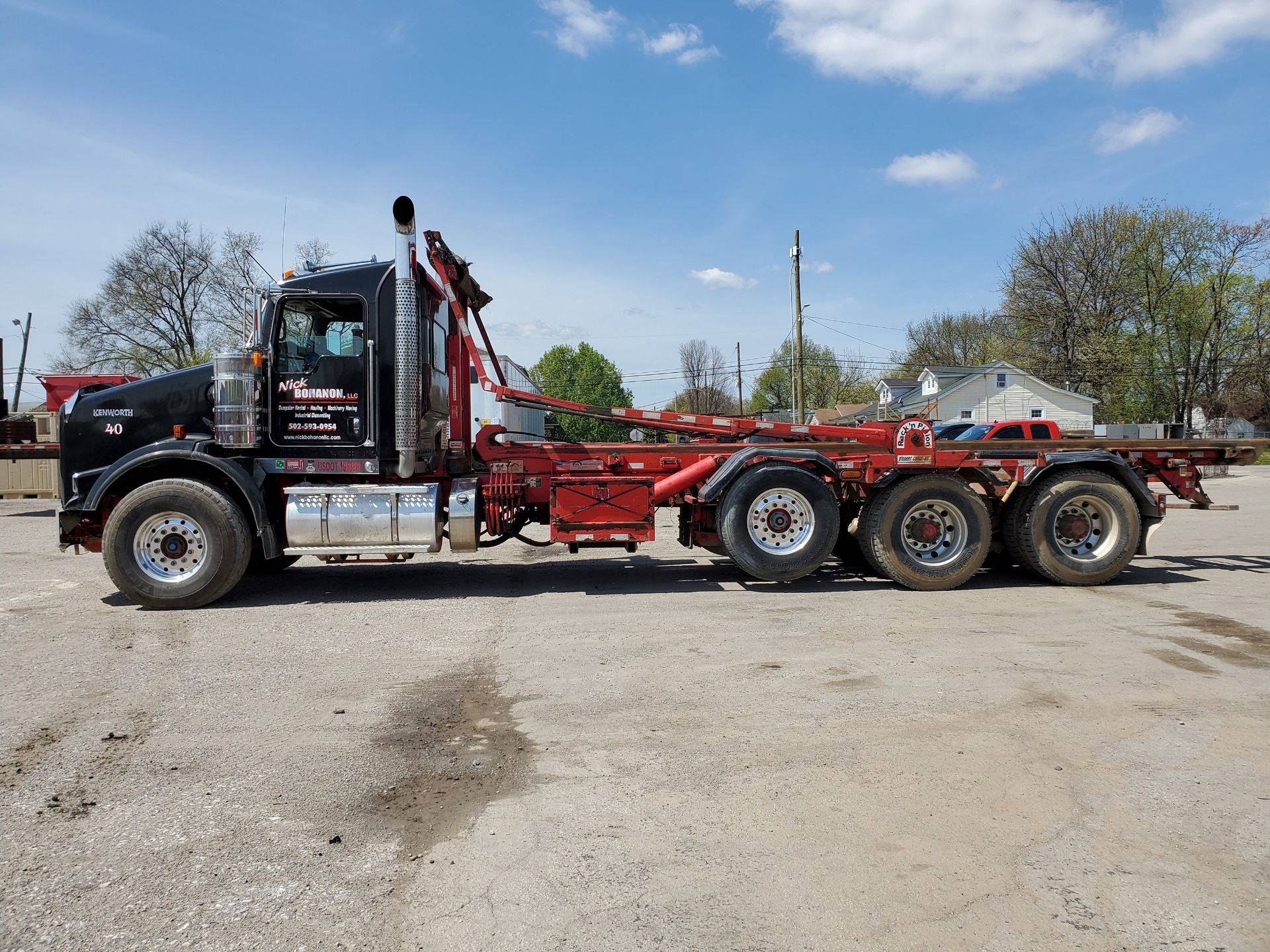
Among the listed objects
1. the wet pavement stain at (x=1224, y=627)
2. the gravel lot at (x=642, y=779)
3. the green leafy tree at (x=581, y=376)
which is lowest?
the gravel lot at (x=642, y=779)

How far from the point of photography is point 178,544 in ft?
26.1

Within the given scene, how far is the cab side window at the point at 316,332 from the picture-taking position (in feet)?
27.0

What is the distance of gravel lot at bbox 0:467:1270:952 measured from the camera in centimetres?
281

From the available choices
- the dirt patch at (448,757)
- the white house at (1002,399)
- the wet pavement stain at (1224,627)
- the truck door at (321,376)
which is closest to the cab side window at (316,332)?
the truck door at (321,376)

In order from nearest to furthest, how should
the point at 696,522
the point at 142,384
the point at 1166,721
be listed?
the point at 1166,721
the point at 142,384
the point at 696,522

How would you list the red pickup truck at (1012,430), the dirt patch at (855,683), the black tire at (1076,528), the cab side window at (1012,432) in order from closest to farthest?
the dirt patch at (855,683) → the black tire at (1076,528) → the red pickup truck at (1012,430) → the cab side window at (1012,432)

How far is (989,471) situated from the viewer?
8.80m

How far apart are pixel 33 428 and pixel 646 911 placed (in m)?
22.5

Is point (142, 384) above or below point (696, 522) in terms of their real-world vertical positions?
above

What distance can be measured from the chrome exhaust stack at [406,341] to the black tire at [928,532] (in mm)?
4845

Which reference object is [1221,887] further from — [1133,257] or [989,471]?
[1133,257]

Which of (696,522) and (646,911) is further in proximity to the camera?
(696,522)

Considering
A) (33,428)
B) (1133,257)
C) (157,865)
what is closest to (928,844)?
(157,865)

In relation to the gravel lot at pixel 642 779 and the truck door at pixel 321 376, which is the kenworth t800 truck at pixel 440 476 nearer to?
the truck door at pixel 321 376
